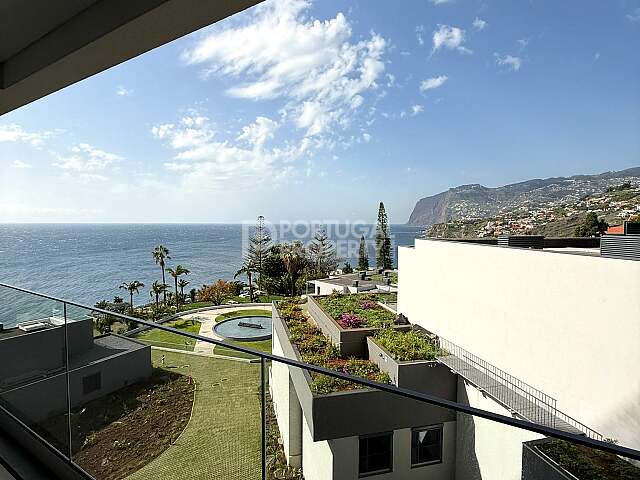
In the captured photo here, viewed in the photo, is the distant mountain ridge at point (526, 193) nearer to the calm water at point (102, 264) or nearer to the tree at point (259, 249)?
the calm water at point (102, 264)

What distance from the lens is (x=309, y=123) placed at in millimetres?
61844

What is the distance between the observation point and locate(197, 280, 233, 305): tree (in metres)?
28.0

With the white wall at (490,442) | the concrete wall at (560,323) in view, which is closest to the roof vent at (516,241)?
the concrete wall at (560,323)

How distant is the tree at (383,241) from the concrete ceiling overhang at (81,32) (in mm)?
30806

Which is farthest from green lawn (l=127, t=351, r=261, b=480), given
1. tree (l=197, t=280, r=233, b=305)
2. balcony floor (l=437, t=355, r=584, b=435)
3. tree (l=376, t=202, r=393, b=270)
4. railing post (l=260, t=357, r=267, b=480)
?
tree (l=376, t=202, r=393, b=270)

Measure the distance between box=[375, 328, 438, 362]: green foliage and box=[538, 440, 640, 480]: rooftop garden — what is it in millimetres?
6438

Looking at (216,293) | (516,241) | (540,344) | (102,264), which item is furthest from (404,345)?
(102,264)

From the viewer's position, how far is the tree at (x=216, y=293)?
2802 cm

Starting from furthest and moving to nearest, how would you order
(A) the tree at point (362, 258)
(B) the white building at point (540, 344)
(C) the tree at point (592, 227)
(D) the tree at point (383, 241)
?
(A) the tree at point (362, 258) < (D) the tree at point (383, 241) < (C) the tree at point (592, 227) < (B) the white building at point (540, 344)

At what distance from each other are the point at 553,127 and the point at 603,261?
60.7m

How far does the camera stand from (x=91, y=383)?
1.80 meters

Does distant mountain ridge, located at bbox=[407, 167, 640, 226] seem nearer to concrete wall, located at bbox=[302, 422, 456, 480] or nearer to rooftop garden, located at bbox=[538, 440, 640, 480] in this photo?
concrete wall, located at bbox=[302, 422, 456, 480]

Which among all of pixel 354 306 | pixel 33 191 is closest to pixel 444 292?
pixel 354 306

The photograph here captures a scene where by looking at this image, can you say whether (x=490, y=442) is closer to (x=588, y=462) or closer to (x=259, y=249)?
(x=588, y=462)
